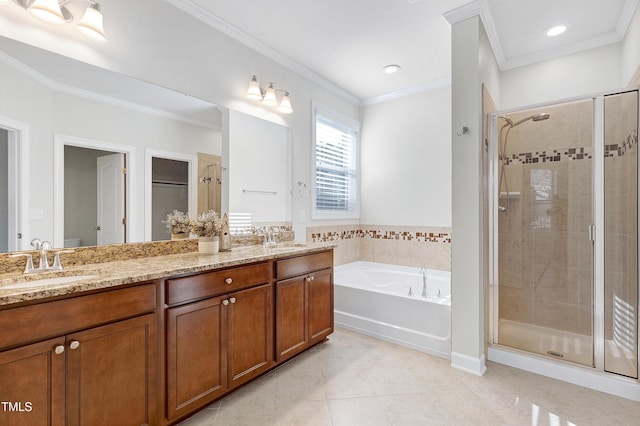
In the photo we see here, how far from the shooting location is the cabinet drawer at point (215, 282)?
1.61 m

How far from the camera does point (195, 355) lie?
169 centimetres

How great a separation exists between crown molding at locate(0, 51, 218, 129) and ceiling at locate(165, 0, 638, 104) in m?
0.79

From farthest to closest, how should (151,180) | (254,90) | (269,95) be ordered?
(269,95) < (254,90) < (151,180)

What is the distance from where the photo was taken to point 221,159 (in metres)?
2.54

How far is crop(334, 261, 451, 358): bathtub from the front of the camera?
2.59 metres

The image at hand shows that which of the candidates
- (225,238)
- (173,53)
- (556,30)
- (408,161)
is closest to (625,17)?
(556,30)

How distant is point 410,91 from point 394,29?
1.32 m

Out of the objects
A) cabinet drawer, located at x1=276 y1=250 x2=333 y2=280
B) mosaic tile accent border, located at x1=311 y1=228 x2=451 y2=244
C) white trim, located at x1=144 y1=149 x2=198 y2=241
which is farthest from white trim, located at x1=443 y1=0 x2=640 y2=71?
white trim, located at x1=144 y1=149 x2=198 y2=241

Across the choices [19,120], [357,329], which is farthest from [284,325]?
[19,120]

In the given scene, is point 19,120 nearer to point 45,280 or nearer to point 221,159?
point 45,280

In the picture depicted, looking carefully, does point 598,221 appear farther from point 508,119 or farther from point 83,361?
point 83,361

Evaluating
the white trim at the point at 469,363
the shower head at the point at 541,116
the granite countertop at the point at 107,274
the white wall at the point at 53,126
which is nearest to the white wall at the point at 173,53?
the white wall at the point at 53,126

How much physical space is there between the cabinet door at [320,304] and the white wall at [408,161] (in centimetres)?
166

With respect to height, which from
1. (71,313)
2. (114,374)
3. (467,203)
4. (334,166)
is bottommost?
(114,374)
